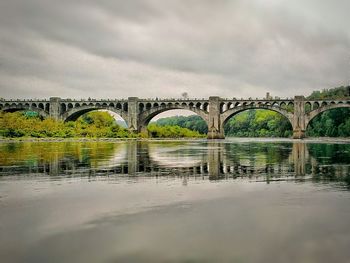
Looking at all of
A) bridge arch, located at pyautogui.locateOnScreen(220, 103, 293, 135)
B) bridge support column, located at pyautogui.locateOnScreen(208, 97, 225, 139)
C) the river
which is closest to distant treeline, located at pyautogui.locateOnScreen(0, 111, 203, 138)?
bridge support column, located at pyautogui.locateOnScreen(208, 97, 225, 139)

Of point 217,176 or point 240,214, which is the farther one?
point 217,176

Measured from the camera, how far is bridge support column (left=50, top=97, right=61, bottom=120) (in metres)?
112

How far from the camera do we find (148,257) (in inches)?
267

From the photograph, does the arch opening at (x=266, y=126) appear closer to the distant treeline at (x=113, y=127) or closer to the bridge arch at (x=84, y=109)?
the distant treeline at (x=113, y=127)

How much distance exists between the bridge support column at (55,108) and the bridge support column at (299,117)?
66.7m

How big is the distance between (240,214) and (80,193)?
586cm

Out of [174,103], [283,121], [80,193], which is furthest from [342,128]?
[80,193]

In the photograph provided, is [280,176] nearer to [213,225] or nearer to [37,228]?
[213,225]

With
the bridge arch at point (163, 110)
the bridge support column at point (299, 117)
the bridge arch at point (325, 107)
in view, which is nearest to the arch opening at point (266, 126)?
the bridge support column at point (299, 117)

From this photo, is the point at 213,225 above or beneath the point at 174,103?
beneath

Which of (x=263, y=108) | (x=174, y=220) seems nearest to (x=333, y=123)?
(x=263, y=108)

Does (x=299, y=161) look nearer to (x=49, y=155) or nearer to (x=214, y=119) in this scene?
(x=49, y=155)

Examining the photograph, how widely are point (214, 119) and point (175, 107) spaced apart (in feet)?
38.4

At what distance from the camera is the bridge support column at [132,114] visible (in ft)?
361
